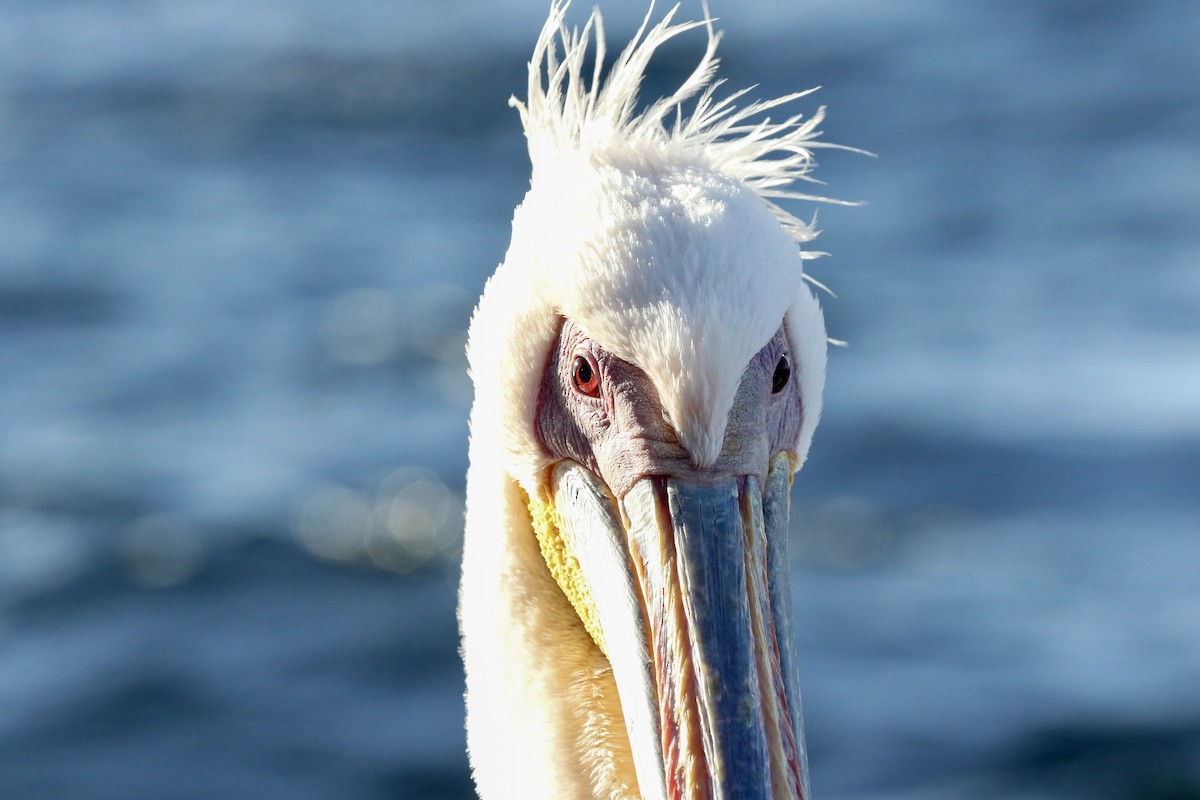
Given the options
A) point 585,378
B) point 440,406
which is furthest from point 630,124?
point 440,406

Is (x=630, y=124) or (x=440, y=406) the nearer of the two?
(x=630, y=124)

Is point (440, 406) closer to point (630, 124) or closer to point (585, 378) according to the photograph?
point (630, 124)

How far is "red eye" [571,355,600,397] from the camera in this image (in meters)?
3.10

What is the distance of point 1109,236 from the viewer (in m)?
12.9

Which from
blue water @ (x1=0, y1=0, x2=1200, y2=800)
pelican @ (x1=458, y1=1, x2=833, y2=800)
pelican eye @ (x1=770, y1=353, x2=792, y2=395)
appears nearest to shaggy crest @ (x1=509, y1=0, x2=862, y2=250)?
pelican @ (x1=458, y1=1, x2=833, y2=800)

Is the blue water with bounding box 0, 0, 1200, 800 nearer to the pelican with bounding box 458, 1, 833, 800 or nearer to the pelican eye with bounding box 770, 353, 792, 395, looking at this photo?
the pelican with bounding box 458, 1, 833, 800

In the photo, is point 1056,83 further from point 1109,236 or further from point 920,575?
point 920,575

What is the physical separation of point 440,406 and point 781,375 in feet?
25.6

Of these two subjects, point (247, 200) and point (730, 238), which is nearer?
point (730, 238)

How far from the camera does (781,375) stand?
3125 millimetres

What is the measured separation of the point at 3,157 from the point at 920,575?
9.03 m

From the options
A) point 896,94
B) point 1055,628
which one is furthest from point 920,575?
point 896,94

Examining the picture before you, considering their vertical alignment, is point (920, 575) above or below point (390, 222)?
below

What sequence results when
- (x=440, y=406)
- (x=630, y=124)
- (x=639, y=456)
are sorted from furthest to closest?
(x=440, y=406)
(x=630, y=124)
(x=639, y=456)
